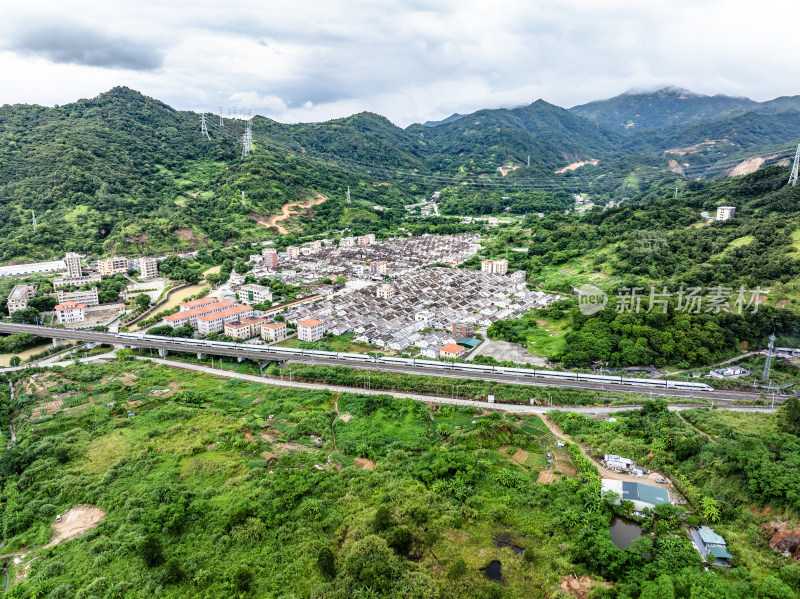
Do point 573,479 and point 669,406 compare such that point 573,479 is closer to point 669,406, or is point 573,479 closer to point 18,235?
point 669,406

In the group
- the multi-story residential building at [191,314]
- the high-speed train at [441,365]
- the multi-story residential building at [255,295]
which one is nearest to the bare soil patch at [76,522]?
the high-speed train at [441,365]

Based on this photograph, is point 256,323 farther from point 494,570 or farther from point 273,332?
point 494,570

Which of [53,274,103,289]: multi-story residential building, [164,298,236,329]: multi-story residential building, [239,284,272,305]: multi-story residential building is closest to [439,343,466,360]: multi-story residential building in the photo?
[164,298,236,329]: multi-story residential building

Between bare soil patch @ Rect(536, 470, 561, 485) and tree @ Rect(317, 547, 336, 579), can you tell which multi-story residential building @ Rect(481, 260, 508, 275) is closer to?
bare soil patch @ Rect(536, 470, 561, 485)

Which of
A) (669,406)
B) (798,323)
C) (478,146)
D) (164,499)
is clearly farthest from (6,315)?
(478,146)

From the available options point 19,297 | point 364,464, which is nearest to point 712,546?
point 364,464

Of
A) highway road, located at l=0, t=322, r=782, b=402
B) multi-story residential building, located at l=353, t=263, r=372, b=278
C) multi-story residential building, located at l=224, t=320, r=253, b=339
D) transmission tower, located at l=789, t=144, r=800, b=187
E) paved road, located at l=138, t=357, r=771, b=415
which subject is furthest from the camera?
multi-story residential building, located at l=353, t=263, r=372, b=278
